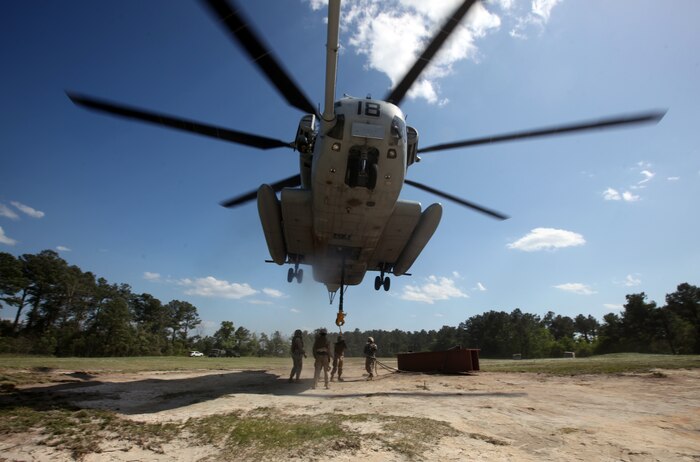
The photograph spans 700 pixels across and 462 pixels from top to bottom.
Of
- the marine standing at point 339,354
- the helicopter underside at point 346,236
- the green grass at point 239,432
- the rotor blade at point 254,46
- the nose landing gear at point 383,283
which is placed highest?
the rotor blade at point 254,46

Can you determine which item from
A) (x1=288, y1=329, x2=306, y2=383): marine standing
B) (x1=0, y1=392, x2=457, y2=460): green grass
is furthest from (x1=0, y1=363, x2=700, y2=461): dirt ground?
(x1=288, y1=329, x2=306, y2=383): marine standing

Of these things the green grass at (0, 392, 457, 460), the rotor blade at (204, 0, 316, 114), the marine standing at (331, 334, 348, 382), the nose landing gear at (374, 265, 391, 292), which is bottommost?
the green grass at (0, 392, 457, 460)

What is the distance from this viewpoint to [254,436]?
496cm

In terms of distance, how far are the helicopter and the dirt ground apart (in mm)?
4965

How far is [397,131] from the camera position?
8703 millimetres

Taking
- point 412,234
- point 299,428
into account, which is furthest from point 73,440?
point 412,234

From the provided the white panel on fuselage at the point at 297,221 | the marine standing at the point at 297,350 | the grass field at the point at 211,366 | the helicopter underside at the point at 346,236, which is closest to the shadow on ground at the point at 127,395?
the grass field at the point at 211,366

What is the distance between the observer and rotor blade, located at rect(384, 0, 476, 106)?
564cm

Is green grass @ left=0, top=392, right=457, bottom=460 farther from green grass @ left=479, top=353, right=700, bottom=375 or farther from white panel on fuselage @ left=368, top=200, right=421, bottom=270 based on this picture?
green grass @ left=479, top=353, right=700, bottom=375

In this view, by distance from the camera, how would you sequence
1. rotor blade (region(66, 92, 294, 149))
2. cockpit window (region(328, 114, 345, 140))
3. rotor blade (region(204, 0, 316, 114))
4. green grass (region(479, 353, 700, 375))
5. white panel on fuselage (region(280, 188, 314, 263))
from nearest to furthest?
rotor blade (region(204, 0, 316, 114)), rotor blade (region(66, 92, 294, 149)), cockpit window (region(328, 114, 345, 140)), white panel on fuselage (region(280, 188, 314, 263)), green grass (region(479, 353, 700, 375))

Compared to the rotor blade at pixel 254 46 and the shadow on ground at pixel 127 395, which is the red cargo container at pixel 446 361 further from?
the rotor blade at pixel 254 46

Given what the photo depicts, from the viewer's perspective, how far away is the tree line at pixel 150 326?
6556 cm

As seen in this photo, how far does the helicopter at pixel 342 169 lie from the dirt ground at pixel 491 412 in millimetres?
4965

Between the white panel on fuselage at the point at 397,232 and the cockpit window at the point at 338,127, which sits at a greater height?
the cockpit window at the point at 338,127
